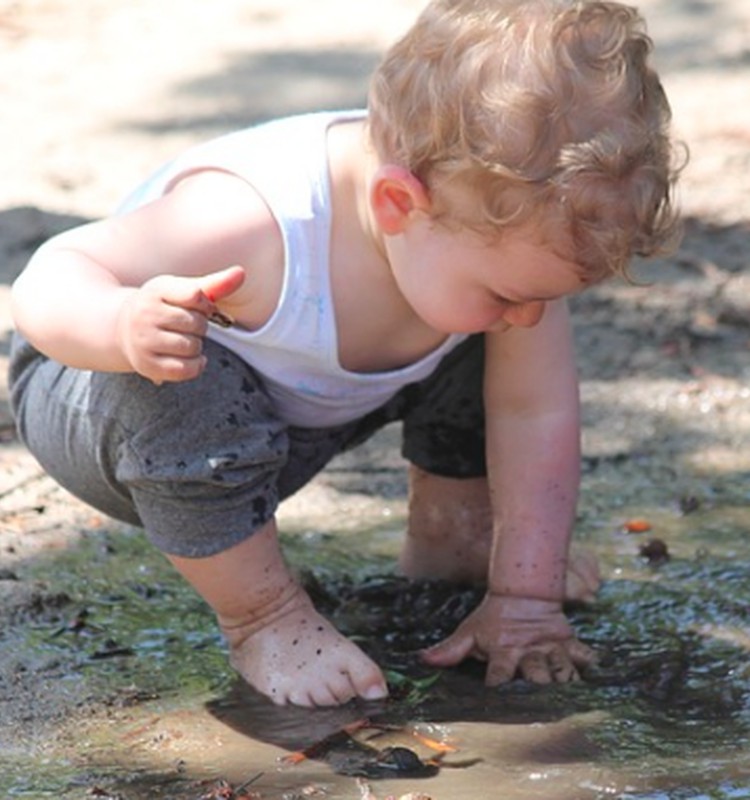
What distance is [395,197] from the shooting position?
97.4 inches

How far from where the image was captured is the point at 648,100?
2359mm

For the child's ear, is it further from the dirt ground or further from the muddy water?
the dirt ground

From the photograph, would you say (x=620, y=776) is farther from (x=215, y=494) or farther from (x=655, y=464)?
(x=655, y=464)

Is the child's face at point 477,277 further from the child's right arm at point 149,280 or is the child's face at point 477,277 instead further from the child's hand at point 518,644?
the child's hand at point 518,644

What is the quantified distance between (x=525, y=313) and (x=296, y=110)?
263 cm

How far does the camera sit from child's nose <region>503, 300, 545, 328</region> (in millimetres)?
2480

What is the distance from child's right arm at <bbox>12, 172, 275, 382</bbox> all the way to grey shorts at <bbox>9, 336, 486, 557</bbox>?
135 mm

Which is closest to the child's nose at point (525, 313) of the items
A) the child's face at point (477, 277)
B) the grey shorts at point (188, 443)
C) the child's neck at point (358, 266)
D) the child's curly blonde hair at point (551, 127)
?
the child's face at point (477, 277)

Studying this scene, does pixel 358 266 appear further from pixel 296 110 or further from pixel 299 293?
pixel 296 110

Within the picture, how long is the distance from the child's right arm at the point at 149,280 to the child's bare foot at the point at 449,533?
513mm

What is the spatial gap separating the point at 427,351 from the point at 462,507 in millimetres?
309

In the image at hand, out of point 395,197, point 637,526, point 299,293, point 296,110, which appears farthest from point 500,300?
point 296,110

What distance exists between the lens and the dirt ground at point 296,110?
331cm

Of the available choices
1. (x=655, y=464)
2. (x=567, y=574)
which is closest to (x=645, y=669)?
(x=567, y=574)
